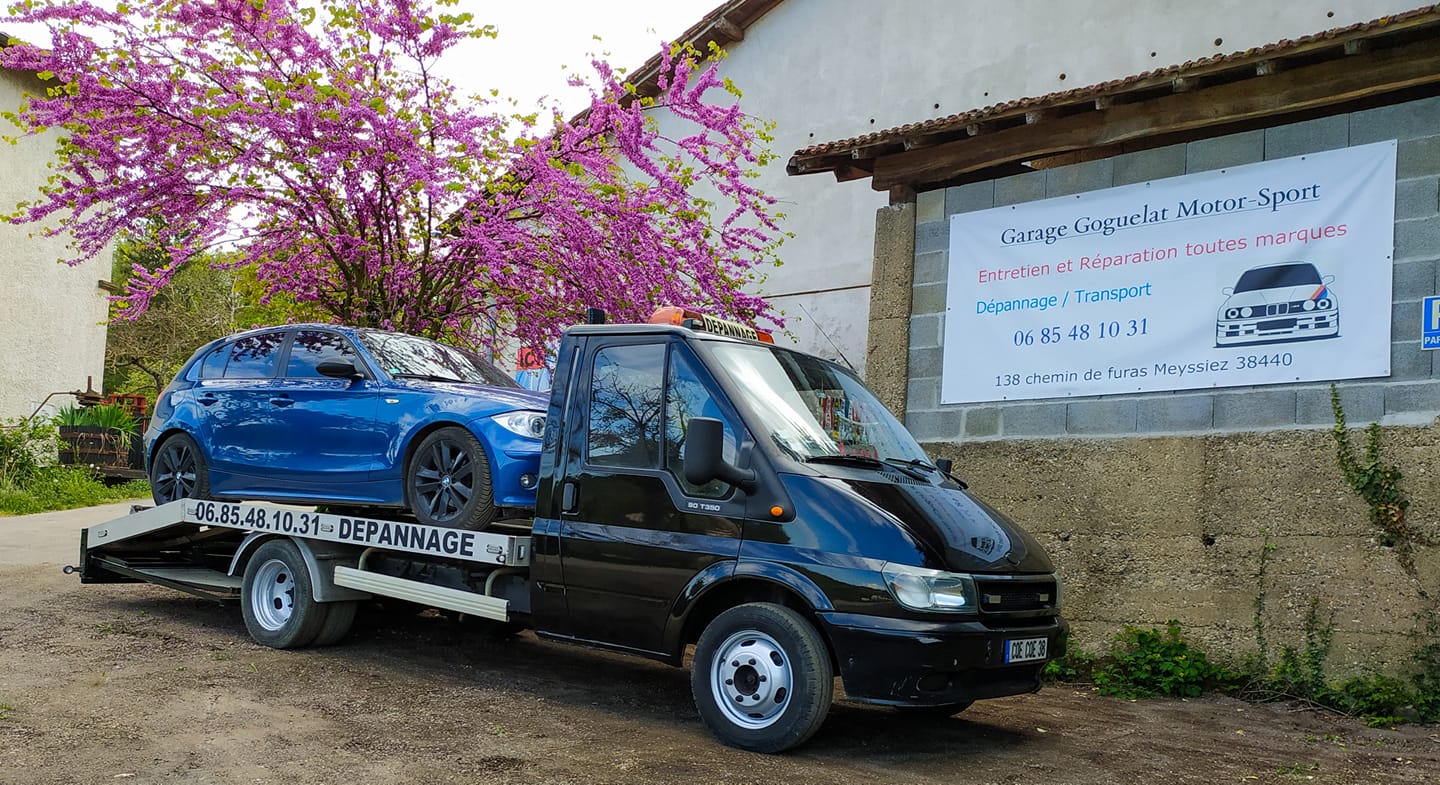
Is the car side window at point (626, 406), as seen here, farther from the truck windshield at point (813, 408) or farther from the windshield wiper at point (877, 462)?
the windshield wiper at point (877, 462)

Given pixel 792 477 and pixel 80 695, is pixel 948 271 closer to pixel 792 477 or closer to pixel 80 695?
pixel 792 477

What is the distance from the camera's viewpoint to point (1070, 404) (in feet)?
27.8

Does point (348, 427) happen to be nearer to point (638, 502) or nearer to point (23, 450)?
point (638, 502)

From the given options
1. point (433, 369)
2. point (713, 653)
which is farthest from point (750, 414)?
point (433, 369)

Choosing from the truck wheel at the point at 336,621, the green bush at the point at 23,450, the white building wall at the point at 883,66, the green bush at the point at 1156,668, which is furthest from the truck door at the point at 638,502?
the green bush at the point at 23,450

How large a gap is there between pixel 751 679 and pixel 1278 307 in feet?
14.3

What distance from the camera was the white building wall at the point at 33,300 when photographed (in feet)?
67.0

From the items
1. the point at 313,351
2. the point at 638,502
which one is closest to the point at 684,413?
the point at 638,502

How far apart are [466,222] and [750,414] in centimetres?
521

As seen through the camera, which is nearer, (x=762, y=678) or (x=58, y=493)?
(x=762, y=678)

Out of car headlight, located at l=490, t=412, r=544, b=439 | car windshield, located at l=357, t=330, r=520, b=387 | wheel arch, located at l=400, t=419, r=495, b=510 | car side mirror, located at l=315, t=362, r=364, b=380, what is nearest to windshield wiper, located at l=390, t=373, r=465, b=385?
car windshield, located at l=357, t=330, r=520, b=387

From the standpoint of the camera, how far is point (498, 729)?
229 inches

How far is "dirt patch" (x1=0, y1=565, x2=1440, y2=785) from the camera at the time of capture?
505cm

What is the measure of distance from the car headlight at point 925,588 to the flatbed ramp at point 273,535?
86.0 inches
